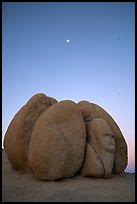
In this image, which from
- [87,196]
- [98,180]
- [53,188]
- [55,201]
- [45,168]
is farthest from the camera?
[98,180]

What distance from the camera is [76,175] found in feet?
36.9

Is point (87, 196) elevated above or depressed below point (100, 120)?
below

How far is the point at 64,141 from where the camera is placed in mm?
10531

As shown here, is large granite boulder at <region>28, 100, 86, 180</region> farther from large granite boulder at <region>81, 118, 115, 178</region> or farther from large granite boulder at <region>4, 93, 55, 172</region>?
large granite boulder at <region>4, 93, 55, 172</region>

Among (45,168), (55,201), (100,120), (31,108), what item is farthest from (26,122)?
(55,201)

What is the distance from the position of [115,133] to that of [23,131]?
4.55 m

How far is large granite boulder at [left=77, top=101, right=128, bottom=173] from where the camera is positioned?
12.5 meters

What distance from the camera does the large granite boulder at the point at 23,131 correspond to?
11773 millimetres

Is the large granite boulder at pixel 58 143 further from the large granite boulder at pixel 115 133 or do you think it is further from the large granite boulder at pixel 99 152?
the large granite boulder at pixel 115 133

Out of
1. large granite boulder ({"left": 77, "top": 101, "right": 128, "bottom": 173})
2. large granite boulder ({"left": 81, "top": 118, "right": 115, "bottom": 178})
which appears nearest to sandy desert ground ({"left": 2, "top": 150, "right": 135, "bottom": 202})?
large granite boulder ({"left": 81, "top": 118, "right": 115, "bottom": 178})

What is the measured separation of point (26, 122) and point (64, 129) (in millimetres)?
2028

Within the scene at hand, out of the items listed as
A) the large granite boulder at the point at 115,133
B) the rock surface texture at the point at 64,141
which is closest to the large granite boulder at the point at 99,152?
the rock surface texture at the point at 64,141

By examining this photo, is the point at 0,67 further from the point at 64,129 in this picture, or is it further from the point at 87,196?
the point at 87,196

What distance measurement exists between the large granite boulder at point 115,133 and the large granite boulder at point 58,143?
1.27 meters
